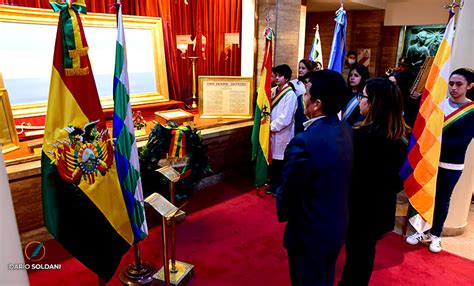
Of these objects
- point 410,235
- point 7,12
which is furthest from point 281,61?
point 7,12

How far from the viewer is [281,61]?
448 centimetres

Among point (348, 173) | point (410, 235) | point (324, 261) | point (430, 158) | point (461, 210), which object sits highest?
point (348, 173)

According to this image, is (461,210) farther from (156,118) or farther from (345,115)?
(156,118)

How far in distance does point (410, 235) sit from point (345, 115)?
1.26m

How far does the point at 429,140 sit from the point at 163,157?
6.73 feet

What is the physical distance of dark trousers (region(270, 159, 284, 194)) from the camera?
394cm

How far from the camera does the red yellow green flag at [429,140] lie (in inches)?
105

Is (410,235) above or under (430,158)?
under

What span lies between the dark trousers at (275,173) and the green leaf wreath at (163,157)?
1245 mm

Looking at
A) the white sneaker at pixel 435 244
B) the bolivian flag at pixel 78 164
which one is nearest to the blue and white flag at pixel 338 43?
the white sneaker at pixel 435 244

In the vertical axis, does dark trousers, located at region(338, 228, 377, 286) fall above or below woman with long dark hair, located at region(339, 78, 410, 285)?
below

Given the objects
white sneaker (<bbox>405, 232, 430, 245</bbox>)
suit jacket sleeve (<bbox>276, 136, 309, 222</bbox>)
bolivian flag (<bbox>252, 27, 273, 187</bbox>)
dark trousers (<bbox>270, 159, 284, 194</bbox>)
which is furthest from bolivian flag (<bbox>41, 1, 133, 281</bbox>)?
white sneaker (<bbox>405, 232, 430, 245</bbox>)

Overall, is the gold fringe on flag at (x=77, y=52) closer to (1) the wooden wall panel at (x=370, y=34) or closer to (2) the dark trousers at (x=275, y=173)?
(2) the dark trousers at (x=275, y=173)

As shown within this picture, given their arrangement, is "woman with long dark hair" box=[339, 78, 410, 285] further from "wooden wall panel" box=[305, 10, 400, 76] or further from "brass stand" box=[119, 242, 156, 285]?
"wooden wall panel" box=[305, 10, 400, 76]
